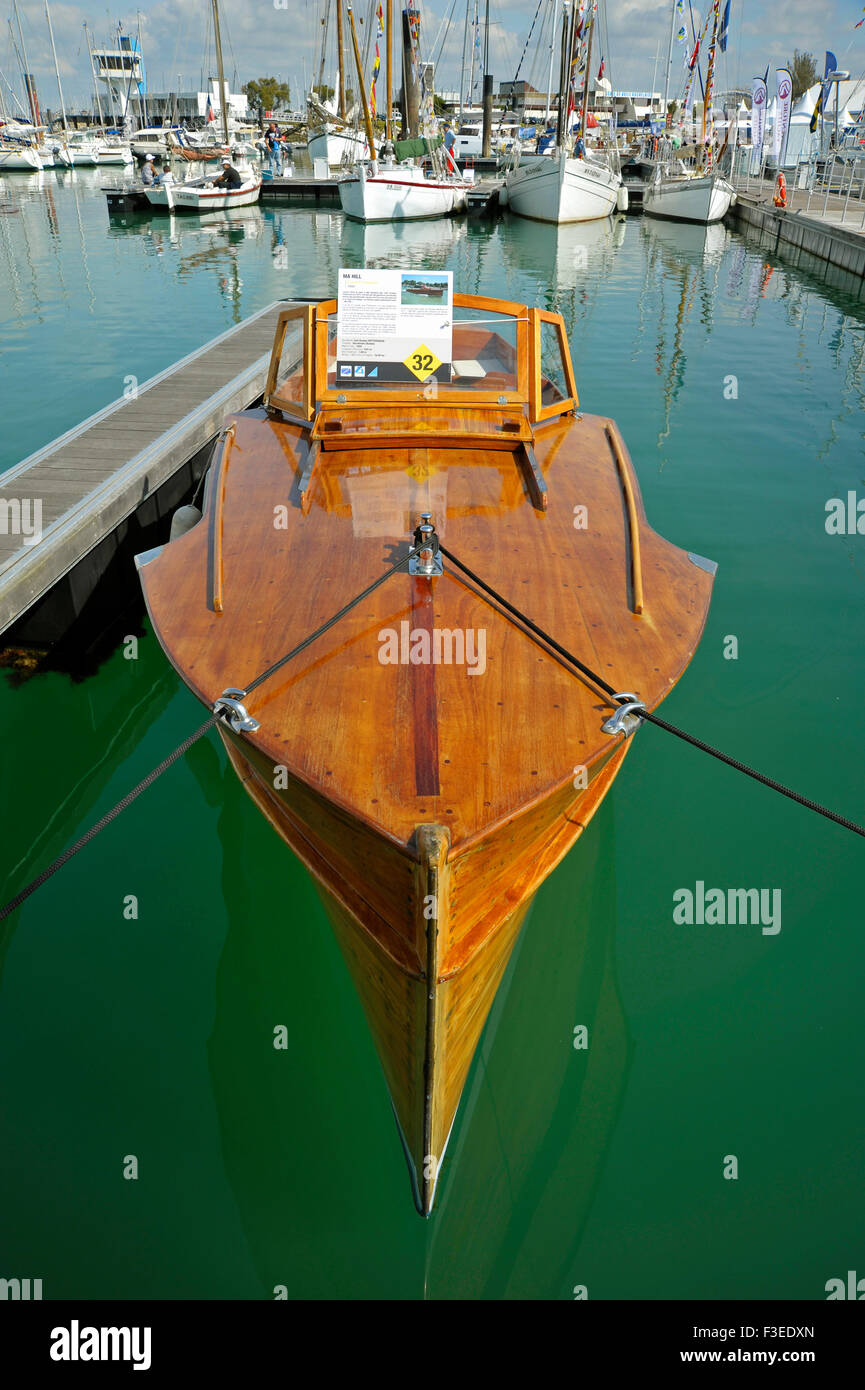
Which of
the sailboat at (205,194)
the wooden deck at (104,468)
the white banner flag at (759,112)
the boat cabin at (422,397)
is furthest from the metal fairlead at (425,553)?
the sailboat at (205,194)

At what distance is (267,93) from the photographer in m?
81.4

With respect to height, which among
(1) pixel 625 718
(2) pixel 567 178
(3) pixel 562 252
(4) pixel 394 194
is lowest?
(1) pixel 625 718

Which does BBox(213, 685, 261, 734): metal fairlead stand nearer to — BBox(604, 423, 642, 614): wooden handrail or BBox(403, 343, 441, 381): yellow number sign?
BBox(604, 423, 642, 614): wooden handrail

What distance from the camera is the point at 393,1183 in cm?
360

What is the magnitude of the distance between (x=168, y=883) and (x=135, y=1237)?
1882 mm

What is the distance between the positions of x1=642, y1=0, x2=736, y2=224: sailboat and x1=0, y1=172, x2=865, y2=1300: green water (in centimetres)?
2969

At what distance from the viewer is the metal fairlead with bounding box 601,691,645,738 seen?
11.2 ft

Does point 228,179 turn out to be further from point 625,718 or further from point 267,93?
point 267,93

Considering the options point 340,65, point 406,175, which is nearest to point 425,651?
point 406,175

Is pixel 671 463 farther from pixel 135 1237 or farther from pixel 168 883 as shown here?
pixel 135 1237

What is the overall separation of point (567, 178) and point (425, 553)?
3380cm

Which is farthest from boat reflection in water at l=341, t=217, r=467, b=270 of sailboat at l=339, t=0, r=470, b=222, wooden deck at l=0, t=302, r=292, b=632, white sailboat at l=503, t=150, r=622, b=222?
wooden deck at l=0, t=302, r=292, b=632

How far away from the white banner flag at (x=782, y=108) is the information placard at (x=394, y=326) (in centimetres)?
2671
